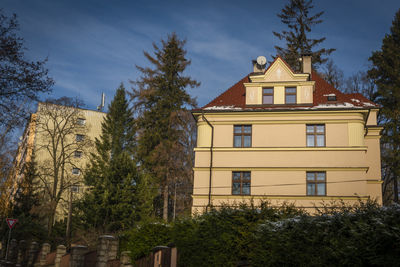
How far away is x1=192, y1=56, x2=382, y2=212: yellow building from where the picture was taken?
27.4 meters

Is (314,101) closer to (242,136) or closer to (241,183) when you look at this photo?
(242,136)

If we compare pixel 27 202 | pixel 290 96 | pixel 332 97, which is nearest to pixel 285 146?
pixel 290 96

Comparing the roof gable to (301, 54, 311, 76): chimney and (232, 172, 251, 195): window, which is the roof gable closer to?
(301, 54, 311, 76): chimney

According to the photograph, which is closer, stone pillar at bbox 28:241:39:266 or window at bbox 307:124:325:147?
window at bbox 307:124:325:147

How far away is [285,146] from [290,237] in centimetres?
1928

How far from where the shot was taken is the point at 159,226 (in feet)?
62.4

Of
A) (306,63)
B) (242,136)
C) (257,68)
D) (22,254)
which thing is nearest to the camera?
(242,136)

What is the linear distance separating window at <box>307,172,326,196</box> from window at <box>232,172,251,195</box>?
3.88 m

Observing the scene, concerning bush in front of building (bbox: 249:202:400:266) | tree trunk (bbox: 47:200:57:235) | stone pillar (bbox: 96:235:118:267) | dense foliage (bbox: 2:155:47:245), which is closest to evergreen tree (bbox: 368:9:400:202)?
stone pillar (bbox: 96:235:118:267)

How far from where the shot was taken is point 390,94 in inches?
1468

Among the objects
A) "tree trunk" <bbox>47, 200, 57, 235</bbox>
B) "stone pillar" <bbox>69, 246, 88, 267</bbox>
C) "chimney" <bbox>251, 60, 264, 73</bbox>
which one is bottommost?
"stone pillar" <bbox>69, 246, 88, 267</bbox>

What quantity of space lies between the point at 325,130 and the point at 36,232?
2607 cm

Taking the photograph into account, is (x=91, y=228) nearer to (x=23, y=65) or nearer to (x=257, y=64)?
(x=257, y=64)

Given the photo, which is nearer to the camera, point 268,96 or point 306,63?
point 268,96
